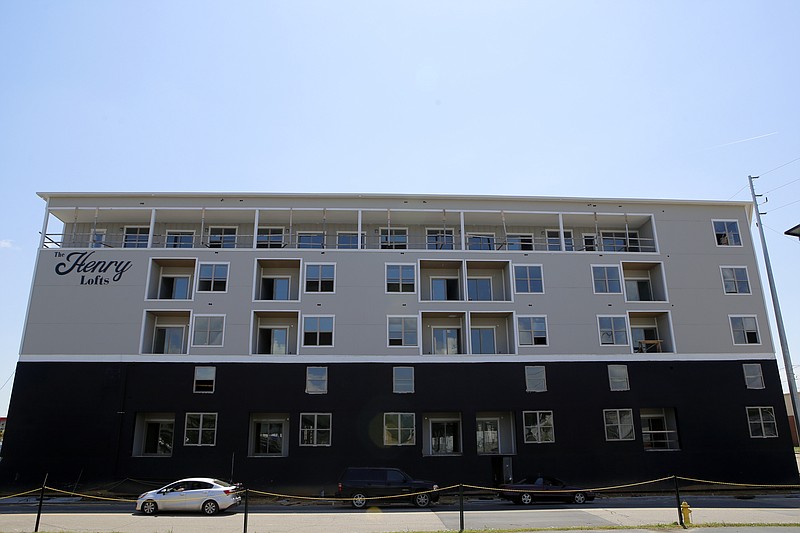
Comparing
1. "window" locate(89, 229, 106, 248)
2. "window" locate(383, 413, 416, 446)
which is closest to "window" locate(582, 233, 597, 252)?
"window" locate(383, 413, 416, 446)

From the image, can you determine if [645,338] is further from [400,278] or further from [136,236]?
[136,236]

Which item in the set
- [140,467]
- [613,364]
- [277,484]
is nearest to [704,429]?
[613,364]

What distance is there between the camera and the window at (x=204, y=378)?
32.8 m

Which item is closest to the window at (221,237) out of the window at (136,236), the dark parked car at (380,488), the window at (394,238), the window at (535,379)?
the window at (136,236)

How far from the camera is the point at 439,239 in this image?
127ft

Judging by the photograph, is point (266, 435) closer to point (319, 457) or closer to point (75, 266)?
point (319, 457)

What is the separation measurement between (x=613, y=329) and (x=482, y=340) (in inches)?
311

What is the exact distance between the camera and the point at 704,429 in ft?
109

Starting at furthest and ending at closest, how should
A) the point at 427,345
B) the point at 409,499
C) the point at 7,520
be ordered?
1. the point at 427,345
2. the point at 409,499
3. the point at 7,520

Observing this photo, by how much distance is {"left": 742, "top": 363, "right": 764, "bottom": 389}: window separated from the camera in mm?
34562

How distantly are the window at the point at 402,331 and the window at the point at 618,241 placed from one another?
→ 14795 millimetres

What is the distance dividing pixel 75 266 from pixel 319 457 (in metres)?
18.5

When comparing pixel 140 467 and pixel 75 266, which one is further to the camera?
pixel 75 266

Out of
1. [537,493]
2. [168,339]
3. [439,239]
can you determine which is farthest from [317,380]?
[537,493]
